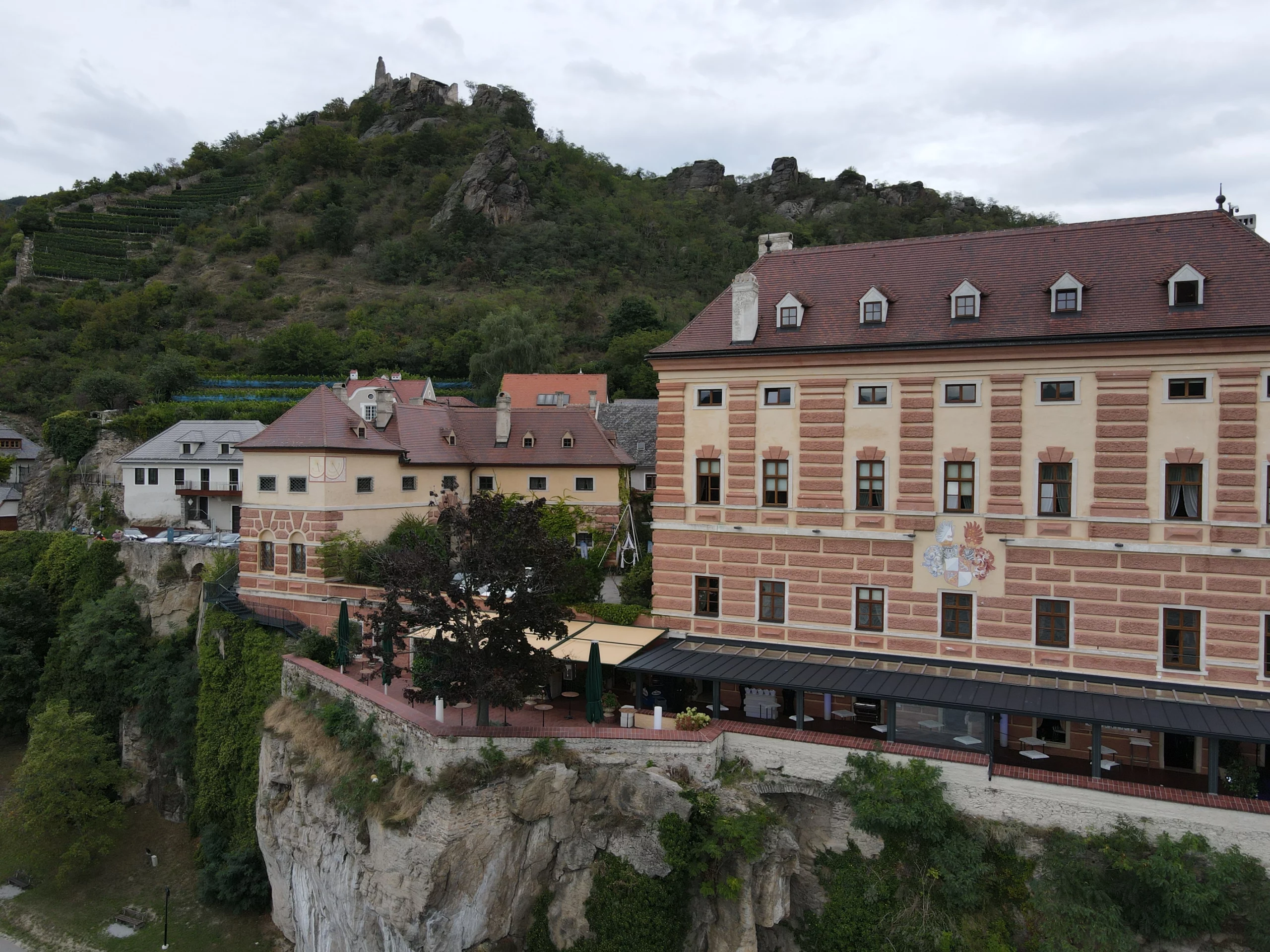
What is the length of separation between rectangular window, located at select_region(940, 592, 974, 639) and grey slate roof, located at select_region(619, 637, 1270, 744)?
846 millimetres

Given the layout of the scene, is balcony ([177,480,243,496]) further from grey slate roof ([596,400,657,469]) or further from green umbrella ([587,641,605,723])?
green umbrella ([587,641,605,723])

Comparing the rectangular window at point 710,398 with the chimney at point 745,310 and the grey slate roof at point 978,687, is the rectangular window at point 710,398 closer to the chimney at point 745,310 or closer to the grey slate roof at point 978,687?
the chimney at point 745,310

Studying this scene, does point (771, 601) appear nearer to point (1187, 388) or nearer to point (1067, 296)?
point (1067, 296)

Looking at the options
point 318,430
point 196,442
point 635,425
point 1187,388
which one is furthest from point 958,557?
point 196,442

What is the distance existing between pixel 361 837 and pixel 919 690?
15.6 metres

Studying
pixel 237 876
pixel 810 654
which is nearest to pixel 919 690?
pixel 810 654

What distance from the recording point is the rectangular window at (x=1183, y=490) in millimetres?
20734

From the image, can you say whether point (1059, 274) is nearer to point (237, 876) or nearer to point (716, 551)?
point (716, 551)

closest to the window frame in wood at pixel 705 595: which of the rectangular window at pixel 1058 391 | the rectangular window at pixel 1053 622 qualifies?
the rectangular window at pixel 1053 622

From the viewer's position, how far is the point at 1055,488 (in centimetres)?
2209

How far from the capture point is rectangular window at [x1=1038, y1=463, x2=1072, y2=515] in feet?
72.1

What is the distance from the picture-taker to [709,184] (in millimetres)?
124375

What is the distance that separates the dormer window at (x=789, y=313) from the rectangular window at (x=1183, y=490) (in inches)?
434

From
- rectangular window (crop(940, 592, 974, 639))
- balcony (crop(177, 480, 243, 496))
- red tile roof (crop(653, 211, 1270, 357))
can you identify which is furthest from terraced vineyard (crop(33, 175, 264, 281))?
rectangular window (crop(940, 592, 974, 639))
